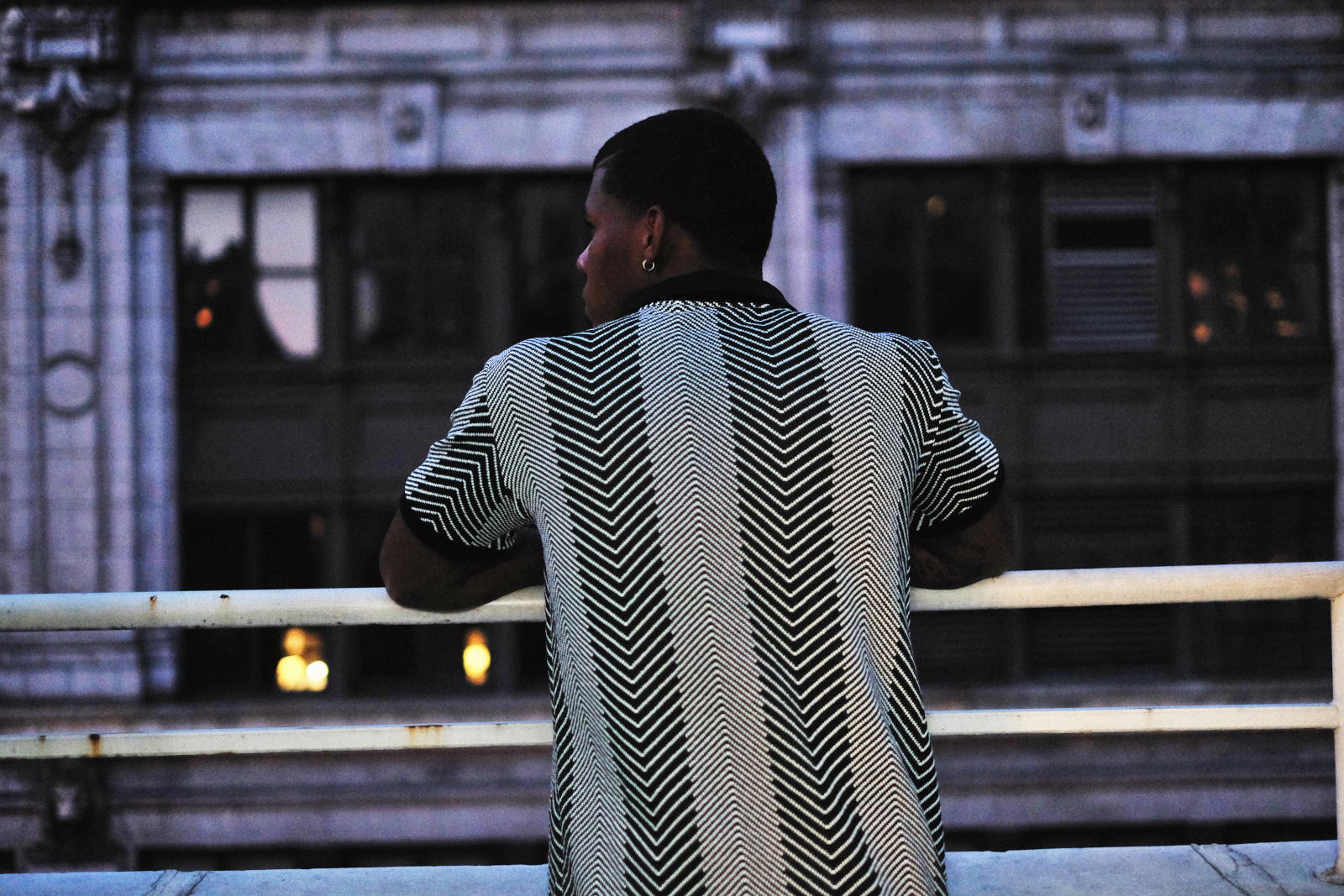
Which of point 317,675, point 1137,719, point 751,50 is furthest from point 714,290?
point 317,675

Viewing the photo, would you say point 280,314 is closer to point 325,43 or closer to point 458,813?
point 325,43

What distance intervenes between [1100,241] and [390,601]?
11.0 metres

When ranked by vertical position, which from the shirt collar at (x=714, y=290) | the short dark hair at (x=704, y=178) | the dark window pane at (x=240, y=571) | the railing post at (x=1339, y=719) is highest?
the short dark hair at (x=704, y=178)

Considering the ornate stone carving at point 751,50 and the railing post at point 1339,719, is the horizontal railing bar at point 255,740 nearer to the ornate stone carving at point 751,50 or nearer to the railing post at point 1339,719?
the railing post at point 1339,719

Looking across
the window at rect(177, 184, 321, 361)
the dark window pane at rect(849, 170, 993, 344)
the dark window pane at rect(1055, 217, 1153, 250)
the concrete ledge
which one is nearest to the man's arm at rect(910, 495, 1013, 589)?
the concrete ledge

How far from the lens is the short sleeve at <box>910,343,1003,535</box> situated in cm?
178

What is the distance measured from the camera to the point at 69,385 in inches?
460

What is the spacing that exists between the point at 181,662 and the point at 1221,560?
32.1ft

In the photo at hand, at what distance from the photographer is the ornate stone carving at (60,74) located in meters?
11.5

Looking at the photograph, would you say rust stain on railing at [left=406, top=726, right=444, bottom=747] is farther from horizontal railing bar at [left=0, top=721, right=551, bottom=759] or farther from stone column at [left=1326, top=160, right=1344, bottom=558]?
stone column at [left=1326, top=160, right=1344, bottom=558]

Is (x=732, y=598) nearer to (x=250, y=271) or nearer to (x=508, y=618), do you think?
(x=508, y=618)

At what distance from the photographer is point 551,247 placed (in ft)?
40.3

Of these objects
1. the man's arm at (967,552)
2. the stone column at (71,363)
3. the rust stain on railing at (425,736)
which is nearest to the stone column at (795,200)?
the stone column at (71,363)

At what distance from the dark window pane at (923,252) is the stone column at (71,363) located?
22.5 ft
